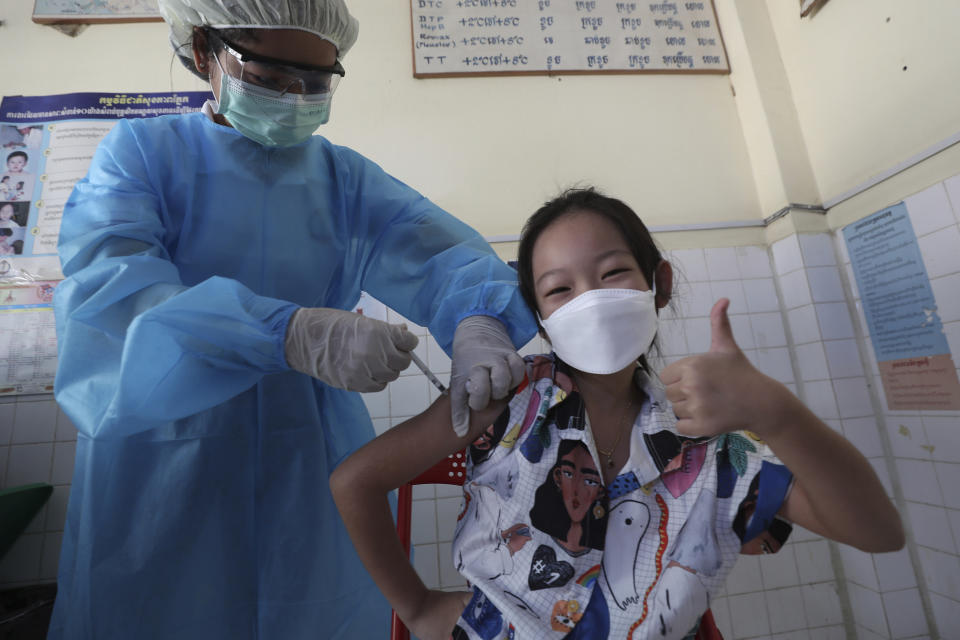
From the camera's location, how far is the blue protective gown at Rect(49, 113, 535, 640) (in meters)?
0.70

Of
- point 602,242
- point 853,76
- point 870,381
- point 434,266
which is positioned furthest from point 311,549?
point 853,76

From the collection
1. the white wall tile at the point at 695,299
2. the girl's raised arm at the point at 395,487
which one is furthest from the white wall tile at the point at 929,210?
the girl's raised arm at the point at 395,487

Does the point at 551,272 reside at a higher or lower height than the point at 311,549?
higher

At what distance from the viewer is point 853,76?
5.98 feet

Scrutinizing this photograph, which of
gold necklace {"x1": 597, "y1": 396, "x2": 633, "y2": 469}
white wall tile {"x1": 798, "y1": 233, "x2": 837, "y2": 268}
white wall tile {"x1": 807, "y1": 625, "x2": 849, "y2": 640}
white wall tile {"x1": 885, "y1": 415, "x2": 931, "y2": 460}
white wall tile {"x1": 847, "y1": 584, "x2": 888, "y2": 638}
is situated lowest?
white wall tile {"x1": 807, "y1": 625, "x2": 849, "y2": 640}

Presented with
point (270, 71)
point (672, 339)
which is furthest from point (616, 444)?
point (672, 339)

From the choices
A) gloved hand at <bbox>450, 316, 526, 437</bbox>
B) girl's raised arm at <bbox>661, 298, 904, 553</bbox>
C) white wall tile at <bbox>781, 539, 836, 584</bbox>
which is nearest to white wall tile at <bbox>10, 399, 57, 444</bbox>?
gloved hand at <bbox>450, 316, 526, 437</bbox>

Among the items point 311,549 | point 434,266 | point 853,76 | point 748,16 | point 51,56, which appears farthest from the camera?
point 748,16

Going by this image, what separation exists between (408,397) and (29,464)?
1.27 metres

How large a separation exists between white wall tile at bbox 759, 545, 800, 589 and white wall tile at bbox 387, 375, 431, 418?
134 cm

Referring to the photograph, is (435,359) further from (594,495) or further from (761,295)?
(761,295)

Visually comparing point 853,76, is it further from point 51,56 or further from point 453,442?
point 51,56

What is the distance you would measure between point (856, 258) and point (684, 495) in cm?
160

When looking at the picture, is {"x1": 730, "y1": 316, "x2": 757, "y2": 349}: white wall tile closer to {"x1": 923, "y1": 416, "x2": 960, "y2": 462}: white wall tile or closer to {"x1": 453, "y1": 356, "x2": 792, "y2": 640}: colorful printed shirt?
{"x1": 923, "y1": 416, "x2": 960, "y2": 462}: white wall tile
